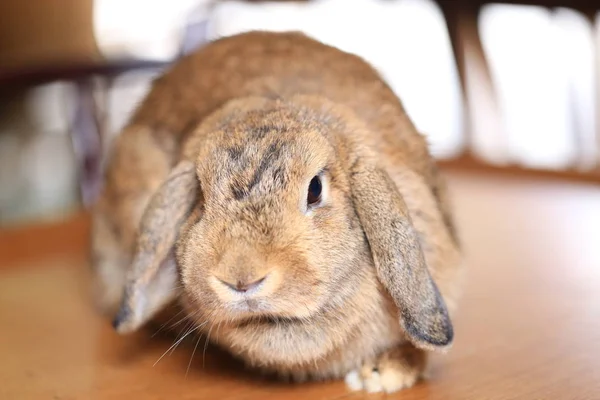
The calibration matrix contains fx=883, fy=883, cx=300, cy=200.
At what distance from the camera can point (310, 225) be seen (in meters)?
1.50

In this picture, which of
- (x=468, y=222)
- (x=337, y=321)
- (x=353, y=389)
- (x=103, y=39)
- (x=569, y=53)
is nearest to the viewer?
(x=337, y=321)

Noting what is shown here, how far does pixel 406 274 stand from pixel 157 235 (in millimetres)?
498

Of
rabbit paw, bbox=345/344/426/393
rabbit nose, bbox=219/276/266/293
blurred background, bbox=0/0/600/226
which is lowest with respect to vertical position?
blurred background, bbox=0/0/600/226

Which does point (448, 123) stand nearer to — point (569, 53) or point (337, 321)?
point (569, 53)

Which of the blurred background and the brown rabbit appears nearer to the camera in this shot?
the brown rabbit

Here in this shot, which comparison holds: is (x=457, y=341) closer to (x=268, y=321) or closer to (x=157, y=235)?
(x=268, y=321)

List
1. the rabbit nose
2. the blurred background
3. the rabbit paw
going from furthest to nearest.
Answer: the blurred background
the rabbit paw
the rabbit nose

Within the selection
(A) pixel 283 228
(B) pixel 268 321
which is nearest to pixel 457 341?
(B) pixel 268 321

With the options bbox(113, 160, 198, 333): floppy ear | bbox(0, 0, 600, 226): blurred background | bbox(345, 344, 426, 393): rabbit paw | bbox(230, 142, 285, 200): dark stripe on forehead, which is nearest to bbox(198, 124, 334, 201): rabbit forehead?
bbox(230, 142, 285, 200): dark stripe on forehead

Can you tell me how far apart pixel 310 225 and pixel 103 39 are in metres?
3.91

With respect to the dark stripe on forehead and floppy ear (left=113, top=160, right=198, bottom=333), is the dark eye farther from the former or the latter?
floppy ear (left=113, top=160, right=198, bottom=333)

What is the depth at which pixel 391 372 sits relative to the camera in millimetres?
1679

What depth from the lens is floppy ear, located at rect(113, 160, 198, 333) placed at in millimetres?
1715

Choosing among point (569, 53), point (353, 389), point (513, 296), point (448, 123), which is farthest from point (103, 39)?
point (353, 389)
